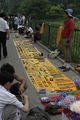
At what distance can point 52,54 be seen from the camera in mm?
11766

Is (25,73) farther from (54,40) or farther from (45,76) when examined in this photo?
(54,40)

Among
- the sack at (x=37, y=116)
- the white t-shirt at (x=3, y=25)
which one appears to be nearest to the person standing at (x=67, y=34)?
the white t-shirt at (x=3, y=25)

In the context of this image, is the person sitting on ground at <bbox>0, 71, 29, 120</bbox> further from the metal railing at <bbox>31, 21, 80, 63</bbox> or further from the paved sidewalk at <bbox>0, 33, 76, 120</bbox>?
the metal railing at <bbox>31, 21, 80, 63</bbox>

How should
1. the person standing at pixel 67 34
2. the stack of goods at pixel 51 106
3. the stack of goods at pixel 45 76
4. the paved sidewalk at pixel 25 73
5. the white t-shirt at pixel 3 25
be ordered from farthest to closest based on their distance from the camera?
the white t-shirt at pixel 3 25, the person standing at pixel 67 34, the stack of goods at pixel 45 76, the paved sidewalk at pixel 25 73, the stack of goods at pixel 51 106

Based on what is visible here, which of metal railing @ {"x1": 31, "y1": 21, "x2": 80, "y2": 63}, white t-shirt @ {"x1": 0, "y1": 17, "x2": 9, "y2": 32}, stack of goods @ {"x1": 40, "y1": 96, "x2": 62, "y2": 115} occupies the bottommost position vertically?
metal railing @ {"x1": 31, "y1": 21, "x2": 80, "y2": 63}

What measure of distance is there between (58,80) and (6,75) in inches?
149

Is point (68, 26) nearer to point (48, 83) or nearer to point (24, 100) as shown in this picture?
point (48, 83)

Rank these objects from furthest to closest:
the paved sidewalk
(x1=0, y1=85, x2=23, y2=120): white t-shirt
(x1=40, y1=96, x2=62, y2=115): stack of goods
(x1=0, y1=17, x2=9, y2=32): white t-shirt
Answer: (x1=0, y1=17, x2=9, y2=32): white t-shirt < the paved sidewalk < (x1=40, y1=96, x2=62, y2=115): stack of goods < (x1=0, y1=85, x2=23, y2=120): white t-shirt

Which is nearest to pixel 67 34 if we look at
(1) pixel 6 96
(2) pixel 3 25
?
(2) pixel 3 25

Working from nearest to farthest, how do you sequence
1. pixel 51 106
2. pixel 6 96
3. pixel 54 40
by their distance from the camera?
pixel 6 96
pixel 51 106
pixel 54 40

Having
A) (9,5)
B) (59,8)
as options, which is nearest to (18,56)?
(59,8)

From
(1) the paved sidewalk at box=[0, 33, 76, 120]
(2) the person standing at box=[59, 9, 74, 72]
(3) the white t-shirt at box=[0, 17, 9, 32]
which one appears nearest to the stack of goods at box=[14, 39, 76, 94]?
(1) the paved sidewalk at box=[0, 33, 76, 120]

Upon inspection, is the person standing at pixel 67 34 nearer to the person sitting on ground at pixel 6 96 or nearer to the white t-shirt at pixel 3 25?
the white t-shirt at pixel 3 25

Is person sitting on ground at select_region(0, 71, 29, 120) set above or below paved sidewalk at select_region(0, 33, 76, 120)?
above
